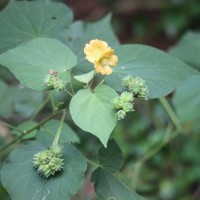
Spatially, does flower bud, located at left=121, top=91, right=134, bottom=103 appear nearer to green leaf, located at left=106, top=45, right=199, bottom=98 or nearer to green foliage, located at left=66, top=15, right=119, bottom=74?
green leaf, located at left=106, top=45, right=199, bottom=98

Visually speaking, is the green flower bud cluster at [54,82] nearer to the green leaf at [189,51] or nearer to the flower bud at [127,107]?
the flower bud at [127,107]

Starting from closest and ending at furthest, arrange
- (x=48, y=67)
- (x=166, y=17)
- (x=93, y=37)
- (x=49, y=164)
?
(x=49, y=164) → (x=48, y=67) → (x=93, y=37) → (x=166, y=17)

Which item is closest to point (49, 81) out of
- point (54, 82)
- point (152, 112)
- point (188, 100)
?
point (54, 82)

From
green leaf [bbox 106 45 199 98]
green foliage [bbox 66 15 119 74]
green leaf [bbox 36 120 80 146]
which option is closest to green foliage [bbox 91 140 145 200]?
green leaf [bbox 36 120 80 146]

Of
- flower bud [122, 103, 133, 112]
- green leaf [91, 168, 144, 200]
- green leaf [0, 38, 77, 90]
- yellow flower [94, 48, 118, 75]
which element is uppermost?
yellow flower [94, 48, 118, 75]

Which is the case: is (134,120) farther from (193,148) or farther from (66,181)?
(66,181)

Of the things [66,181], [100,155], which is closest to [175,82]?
[100,155]

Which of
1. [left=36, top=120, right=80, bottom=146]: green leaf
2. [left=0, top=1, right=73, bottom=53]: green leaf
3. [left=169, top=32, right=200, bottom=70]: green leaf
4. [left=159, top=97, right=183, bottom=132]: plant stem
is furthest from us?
[left=159, top=97, right=183, bottom=132]: plant stem
